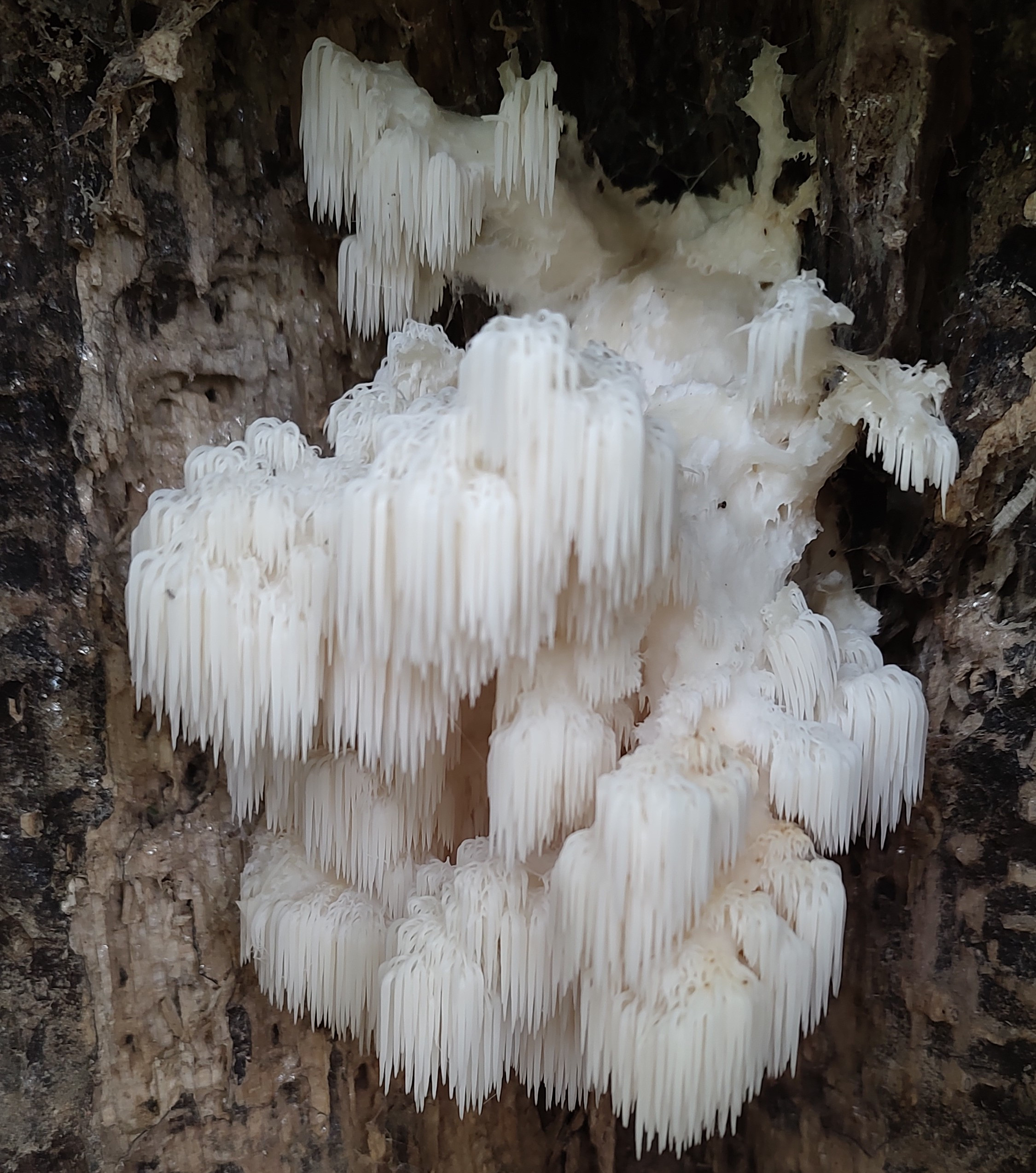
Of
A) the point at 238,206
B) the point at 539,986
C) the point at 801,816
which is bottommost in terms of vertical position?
the point at 539,986

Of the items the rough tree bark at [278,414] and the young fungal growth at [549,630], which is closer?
the young fungal growth at [549,630]

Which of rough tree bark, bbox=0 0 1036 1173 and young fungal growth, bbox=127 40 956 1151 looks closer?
young fungal growth, bbox=127 40 956 1151

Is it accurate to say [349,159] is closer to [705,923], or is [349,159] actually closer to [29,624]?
[29,624]

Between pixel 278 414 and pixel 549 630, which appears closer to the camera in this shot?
pixel 549 630

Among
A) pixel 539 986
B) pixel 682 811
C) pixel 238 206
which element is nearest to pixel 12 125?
pixel 238 206
